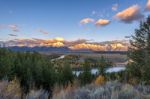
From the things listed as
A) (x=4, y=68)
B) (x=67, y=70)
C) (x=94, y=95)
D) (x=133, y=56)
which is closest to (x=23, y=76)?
(x=4, y=68)

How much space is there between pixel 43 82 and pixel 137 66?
706 inches

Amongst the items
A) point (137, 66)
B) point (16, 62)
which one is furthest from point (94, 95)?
point (16, 62)

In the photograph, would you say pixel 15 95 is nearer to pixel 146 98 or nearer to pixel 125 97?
pixel 125 97

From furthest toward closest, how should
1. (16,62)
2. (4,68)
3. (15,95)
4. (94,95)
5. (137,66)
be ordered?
(16,62) < (4,68) < (137,66) < (94,95) < (15,95)

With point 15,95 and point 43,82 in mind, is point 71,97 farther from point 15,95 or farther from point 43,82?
point 43,82

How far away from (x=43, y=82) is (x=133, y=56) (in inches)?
684

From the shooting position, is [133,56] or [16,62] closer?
[133,56]

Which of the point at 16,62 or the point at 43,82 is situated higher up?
the point at 16,62

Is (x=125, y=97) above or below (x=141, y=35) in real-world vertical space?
below

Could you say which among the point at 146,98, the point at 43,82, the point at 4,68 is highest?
the point at 146,98

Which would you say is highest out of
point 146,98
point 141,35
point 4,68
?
point 141,35

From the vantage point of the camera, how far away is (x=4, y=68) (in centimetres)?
4091

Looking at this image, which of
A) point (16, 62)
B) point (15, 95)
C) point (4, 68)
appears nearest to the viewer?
point (15, 95)

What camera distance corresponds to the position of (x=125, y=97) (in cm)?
634
